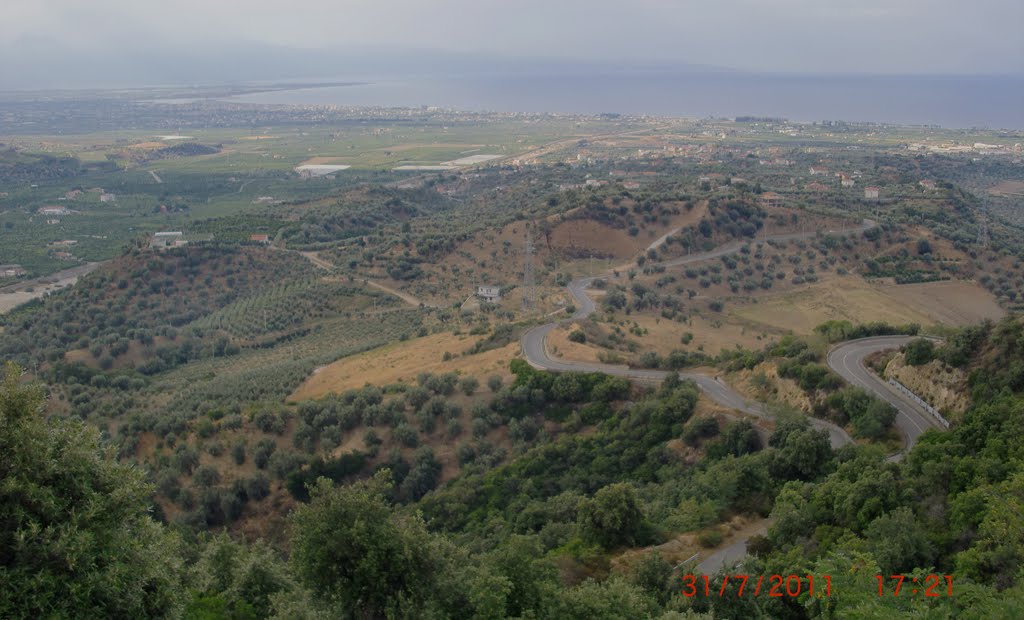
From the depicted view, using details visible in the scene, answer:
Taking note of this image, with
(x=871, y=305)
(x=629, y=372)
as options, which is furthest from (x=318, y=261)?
(x=871, y=305)

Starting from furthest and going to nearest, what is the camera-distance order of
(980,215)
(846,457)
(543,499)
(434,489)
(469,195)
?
(469,195) < (980,215) < (434,489) < (543,499) < (846,457)

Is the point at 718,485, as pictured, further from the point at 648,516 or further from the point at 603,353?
the point at 603,353

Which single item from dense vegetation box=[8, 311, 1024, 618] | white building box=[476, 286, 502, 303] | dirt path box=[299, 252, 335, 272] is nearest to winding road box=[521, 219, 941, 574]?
dense vegetation box=[8, 311, 1024, 618]

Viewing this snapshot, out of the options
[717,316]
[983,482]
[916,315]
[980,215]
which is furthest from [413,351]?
[980,215]

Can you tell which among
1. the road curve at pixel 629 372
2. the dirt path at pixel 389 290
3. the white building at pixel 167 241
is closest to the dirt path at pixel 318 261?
the dirt path at pixel 389 290

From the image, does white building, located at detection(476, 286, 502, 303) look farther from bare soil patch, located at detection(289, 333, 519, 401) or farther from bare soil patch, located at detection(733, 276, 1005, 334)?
bare soil patch, located at detection(733, 276, 1005, 334)
